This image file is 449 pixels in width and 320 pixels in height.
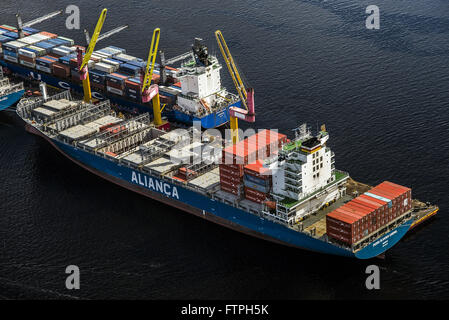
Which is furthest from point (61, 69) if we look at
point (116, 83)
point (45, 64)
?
point (116, 83)

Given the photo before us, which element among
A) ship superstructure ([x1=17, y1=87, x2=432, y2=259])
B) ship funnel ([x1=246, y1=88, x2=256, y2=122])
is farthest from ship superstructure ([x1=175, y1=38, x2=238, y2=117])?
ship funnel ([x1=246, y1=88, x2=256, y2=122])

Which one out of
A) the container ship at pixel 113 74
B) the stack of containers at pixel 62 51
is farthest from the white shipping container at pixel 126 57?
the stack of containers at pixel 62 51

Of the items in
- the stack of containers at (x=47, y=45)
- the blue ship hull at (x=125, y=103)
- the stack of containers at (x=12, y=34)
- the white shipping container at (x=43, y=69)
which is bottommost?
the blue ship hull at (x=125, y=103)

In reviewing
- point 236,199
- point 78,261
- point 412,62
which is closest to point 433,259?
point 236,199

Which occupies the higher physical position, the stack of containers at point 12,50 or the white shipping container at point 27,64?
the stack of containers at point 12,50

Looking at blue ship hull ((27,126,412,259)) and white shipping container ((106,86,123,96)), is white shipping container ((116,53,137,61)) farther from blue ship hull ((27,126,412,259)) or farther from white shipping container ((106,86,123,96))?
blue ship hull ((27,126,412,259))

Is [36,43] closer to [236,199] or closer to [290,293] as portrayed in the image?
[236,199]

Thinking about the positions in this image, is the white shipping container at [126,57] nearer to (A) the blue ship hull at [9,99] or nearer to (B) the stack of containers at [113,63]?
(B) the stack of containers at [113,63]

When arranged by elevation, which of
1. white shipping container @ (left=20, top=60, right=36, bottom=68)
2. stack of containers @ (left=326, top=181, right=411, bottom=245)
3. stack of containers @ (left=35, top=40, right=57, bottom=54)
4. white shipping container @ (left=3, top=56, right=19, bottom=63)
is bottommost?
stack of containers @ (left=326, top=181, right=411, bottom=245)

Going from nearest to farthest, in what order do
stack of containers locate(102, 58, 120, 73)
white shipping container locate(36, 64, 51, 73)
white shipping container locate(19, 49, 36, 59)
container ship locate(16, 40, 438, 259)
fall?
container ship locate(16, 40, 438, 259)
stack of containers locate(102, 58, 120, 73)
white shipping container locate(36, 64, 51, 73)
white shipping container locate(19, 49, 36, 59)
